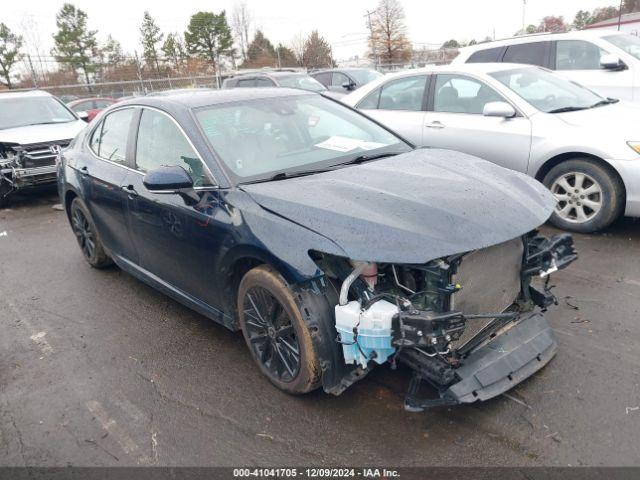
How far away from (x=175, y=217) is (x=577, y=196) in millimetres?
3944

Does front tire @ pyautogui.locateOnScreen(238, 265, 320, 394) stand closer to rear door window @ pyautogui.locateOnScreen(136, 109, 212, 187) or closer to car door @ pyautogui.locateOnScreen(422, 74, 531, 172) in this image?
rear door window @ pyautogui.locateOnScreen(136, 109, 212, 187)

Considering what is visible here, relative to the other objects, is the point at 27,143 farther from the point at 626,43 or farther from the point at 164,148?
the point at 626,43

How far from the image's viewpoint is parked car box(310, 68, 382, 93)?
13.9 meters

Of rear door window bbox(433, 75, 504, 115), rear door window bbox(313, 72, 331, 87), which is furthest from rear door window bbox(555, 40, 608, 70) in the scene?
rear door window bbox(313, 72, 331, 87)

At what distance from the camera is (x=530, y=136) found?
531 centimetres

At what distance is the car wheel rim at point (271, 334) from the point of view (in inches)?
113

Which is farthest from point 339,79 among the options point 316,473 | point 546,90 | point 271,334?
point 316,473

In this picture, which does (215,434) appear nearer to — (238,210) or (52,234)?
(238,210)

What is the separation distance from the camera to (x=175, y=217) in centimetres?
338

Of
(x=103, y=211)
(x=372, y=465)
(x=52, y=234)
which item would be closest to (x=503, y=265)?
(x=372, y=465)

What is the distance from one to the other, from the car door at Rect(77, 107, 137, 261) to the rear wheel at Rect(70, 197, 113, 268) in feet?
1.00

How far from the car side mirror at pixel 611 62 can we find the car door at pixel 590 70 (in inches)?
2.9

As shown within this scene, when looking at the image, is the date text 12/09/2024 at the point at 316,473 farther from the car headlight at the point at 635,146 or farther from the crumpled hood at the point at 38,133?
the crumpled hood at the point at 38,133

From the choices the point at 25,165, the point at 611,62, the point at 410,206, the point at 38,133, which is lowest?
the point at 25,165
